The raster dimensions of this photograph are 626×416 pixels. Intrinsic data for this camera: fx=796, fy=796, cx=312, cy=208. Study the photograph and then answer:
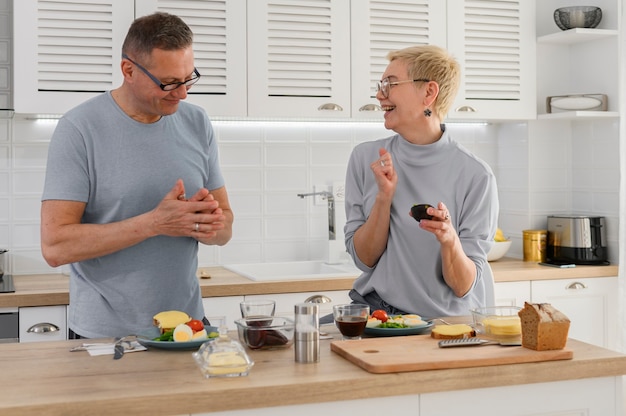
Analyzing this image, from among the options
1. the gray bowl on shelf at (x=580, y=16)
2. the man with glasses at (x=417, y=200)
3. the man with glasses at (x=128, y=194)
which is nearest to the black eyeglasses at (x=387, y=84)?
the man with glasses at (x=417, y=200)

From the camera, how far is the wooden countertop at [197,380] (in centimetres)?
157

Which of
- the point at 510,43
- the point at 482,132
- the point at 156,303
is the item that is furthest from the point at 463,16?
the point at 156,303

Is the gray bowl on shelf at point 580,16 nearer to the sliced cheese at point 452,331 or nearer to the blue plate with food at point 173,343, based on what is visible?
the sliced cheese at point 452,331

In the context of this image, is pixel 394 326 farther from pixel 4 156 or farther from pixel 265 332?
pixel 4 156

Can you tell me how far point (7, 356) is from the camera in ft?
6.31

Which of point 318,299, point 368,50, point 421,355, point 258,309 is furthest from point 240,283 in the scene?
point 421,355

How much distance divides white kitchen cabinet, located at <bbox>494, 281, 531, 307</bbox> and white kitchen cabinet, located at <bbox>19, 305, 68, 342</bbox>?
1.98 meters

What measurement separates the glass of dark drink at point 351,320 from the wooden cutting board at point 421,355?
0.05 m

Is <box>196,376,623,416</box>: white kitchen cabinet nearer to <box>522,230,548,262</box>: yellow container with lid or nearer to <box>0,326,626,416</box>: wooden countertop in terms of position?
<box>0,326,626,416</box>: wooden countertop

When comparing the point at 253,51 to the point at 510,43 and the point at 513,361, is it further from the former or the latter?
the point at 513,361

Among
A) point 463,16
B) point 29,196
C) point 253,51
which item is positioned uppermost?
point 463,16

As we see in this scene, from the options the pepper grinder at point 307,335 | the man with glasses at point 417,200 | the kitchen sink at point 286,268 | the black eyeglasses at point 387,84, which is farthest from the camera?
the kitchen sink at point 286,268

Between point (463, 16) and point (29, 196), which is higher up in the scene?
point (463, 16)

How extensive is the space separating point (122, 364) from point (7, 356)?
0.31 m
